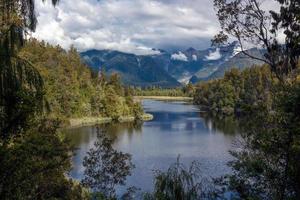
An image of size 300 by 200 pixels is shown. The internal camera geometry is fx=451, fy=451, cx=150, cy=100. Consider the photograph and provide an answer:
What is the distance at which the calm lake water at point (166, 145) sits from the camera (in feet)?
157

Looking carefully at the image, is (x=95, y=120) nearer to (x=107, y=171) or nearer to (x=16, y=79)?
(x=107, y=171)

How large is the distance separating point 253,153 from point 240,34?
25.9 feet

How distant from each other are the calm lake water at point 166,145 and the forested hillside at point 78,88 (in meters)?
18.4

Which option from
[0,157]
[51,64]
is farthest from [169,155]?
[51,64]

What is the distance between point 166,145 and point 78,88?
56781 millimetres

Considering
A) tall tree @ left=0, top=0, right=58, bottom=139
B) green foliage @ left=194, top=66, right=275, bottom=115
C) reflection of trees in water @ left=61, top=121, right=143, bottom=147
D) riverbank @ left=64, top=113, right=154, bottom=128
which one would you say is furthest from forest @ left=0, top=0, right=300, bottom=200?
green foliage @ left=194, top=66, right=275, bottom=115

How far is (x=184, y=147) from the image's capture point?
66062 mm

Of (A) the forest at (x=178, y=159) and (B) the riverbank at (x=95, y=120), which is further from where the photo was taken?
(B) the riverbank at (x=95, y=120)

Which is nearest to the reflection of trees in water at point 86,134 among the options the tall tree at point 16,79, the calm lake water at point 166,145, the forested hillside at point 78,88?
the calm lake water at point 166,145

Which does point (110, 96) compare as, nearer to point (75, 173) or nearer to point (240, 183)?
point (75, 173)

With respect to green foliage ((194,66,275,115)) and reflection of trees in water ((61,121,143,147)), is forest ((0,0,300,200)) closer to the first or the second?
reflection of trees in water ((61,121,143,147))

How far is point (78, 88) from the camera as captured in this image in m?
120

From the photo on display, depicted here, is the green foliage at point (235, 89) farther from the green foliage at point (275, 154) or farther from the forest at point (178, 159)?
the green foliage at point (275, 154)

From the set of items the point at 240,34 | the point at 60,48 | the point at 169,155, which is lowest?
the point at 169,155
